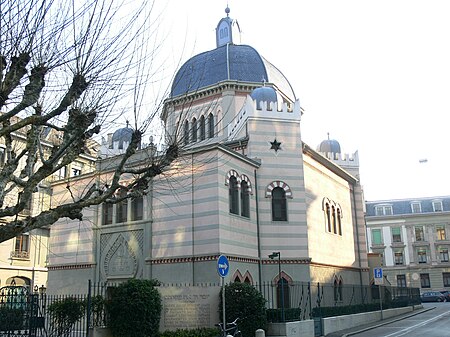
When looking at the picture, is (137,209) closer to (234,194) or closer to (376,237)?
(234,194)

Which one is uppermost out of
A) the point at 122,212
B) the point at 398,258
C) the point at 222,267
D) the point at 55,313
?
the point at 122,212

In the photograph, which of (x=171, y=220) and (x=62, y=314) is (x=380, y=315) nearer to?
(x=171, y=220)

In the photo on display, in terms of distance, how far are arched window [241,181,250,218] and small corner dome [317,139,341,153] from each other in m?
12.4

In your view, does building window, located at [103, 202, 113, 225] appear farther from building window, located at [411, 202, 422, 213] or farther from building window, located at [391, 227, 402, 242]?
building window, located at [411, 202, 422, 213]

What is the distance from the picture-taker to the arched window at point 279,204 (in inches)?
925

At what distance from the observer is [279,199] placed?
23672 millimetres

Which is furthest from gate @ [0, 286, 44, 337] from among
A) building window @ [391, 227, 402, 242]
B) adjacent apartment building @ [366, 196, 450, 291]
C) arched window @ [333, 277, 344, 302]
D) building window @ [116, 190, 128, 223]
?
building window @ [391, 227, 402, 242]

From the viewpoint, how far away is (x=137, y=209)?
922 inches

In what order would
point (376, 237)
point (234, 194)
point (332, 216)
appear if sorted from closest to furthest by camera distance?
point (234, 194), point (332, 216), point (376, 237)

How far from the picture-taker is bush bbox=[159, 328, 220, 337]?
50.4ft

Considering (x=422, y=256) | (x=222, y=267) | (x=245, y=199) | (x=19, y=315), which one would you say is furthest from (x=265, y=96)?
(x=422, y=256)

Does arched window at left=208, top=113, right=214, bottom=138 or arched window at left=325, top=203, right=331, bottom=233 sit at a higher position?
arched window at left=208, top=113, right=214, bottom=138

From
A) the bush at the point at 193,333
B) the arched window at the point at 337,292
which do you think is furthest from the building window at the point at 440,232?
the bush at the point at 193,333

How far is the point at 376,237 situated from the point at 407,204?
20.4 ft
